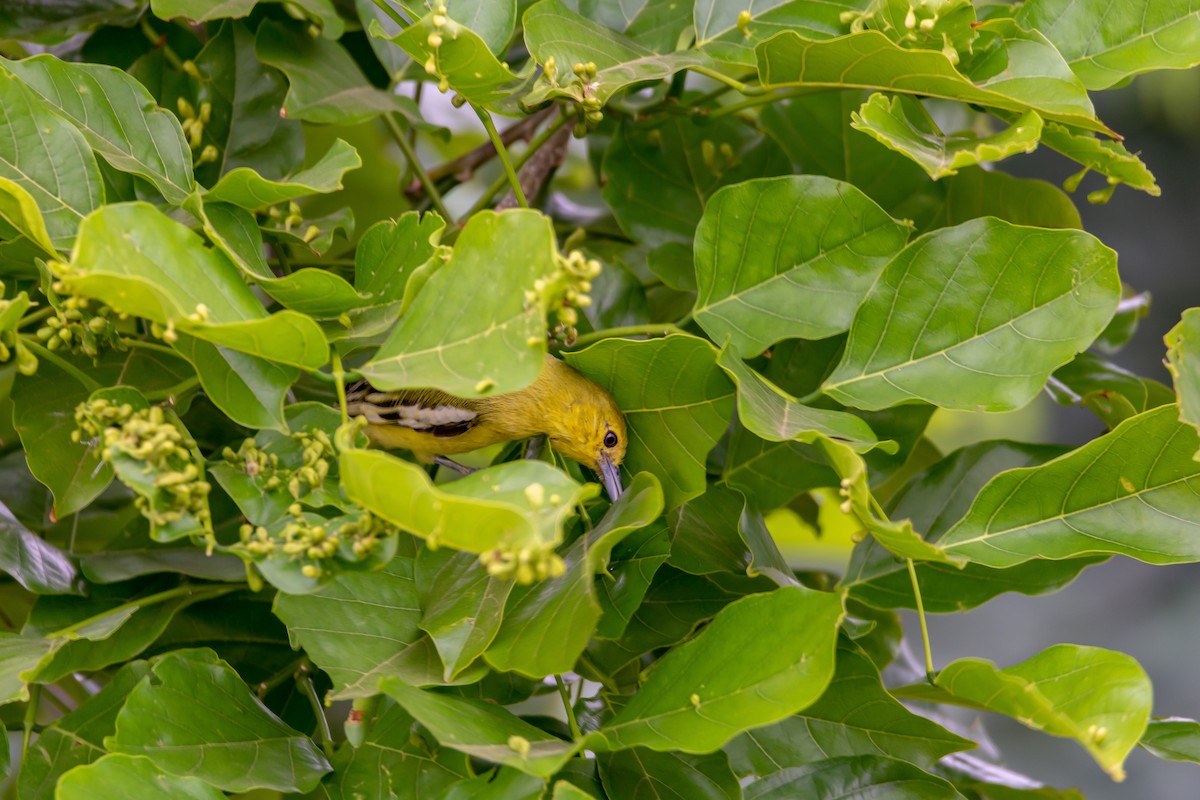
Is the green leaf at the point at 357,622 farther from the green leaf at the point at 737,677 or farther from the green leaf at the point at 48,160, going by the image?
the green leaf at the point at 48,160

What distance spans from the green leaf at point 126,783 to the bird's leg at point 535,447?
0.35 m

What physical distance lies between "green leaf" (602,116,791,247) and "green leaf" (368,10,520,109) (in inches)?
9.7

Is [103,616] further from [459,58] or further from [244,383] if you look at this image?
[459,58]

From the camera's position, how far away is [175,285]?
0.52 metres

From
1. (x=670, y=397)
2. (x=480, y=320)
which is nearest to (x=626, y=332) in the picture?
(x=670, y=397)

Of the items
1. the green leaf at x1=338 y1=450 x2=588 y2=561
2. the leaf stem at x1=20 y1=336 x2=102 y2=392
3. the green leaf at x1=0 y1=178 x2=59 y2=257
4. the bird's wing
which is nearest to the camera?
the green leaf at x1=338 y1=450 x2=588 y2=561

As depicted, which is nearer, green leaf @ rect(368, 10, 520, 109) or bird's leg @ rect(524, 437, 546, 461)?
green leaf @ rect(368, 10, 520, 109)

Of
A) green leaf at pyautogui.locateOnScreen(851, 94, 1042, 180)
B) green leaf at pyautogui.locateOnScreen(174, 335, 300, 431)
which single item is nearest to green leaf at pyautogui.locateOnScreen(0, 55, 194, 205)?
green leaf at pyautogui.locateOnScreen(174, 335, 300, 431)

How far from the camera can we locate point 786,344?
83cm

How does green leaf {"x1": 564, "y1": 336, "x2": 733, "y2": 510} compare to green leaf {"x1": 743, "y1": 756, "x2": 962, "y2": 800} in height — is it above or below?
above

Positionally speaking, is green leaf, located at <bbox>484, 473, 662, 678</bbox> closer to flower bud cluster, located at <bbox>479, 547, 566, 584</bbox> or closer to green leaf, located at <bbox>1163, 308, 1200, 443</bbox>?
flower bud cluster, located at <bbox>479, 547, 566, 584</bbox>

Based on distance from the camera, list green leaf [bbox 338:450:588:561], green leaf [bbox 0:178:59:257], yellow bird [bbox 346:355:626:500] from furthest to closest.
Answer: yellow bird [bbox 346:355:626:500] → green leaf [bbox 0:178:59:257] → green leaf [bbox 338:450:588:561]

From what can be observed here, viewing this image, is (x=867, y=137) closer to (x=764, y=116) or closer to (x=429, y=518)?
(x=764, y=116)

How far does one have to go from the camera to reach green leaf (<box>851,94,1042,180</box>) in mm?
626
